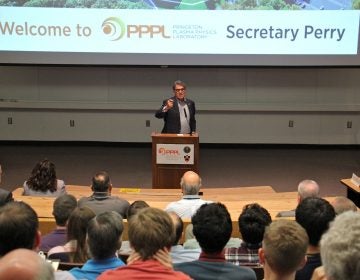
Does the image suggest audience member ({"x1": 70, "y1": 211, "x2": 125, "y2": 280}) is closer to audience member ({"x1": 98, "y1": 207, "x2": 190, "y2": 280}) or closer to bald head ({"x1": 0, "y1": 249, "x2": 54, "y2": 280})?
audience member ({"x1": 98, "y1": 207, "x2": 190, "y2": 280})

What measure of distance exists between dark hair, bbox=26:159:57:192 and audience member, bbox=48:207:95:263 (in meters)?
1.90

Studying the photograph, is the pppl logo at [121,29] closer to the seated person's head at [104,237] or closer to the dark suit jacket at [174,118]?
the dark suit jacket at [174,118]

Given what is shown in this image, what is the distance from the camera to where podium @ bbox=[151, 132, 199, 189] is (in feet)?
19.7

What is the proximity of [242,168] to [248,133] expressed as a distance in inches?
51.7

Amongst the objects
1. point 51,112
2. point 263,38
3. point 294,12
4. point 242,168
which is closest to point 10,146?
point 51,112

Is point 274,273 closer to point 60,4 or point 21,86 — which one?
point 60,4

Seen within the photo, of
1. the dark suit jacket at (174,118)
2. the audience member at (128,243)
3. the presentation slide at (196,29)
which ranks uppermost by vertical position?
the presentation slide at (196,29)

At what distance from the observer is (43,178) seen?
4875 millimetres

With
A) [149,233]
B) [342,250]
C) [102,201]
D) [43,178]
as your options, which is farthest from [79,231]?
[43,178]

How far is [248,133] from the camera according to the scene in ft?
31.7

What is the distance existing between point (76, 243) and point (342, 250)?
1.89 m

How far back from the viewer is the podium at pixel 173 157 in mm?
6000

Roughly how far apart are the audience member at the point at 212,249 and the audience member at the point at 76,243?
66 centimetres

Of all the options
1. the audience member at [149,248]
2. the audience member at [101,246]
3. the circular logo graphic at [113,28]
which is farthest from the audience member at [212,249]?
the circular logo graphic at [113,28]
